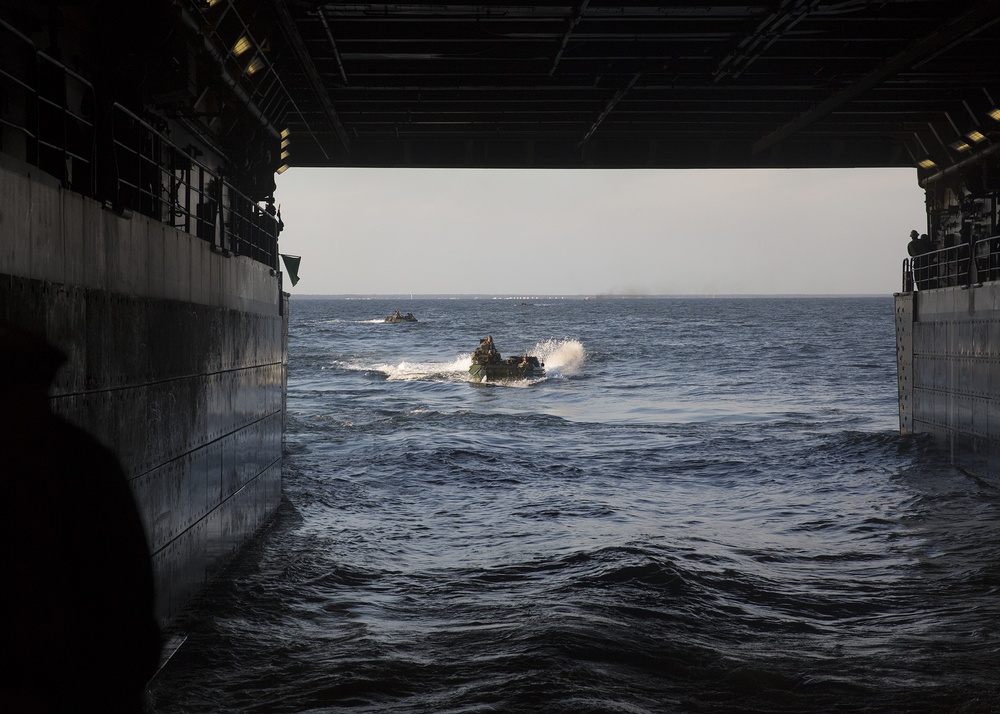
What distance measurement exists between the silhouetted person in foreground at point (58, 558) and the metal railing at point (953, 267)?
16655 mm

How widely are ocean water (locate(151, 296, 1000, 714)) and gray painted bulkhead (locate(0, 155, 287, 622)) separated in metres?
1.00

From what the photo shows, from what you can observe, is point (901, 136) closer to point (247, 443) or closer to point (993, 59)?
point (993, 59)

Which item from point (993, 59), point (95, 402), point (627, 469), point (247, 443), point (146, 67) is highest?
point (993, 59)

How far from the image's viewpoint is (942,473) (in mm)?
19219

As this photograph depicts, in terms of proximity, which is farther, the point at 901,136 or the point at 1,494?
the point at 901,136

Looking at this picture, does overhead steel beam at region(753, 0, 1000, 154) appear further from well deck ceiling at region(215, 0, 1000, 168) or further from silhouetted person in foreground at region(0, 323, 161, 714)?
silhouetted person in foreground at region(0, 323, 161, 714)

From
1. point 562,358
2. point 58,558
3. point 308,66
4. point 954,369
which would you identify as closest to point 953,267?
point 954,369

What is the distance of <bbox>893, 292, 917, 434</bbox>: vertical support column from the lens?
22.8m

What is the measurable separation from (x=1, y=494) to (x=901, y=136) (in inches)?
927

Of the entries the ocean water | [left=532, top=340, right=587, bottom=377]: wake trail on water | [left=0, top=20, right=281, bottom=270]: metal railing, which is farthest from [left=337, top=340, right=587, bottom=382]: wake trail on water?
[left=0, top=20, right=281, bottom=270]: metal railing

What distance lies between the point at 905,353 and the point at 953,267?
250 centimetres

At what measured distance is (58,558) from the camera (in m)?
6.33

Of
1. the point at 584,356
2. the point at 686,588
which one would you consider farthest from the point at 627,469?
the point at 584,356

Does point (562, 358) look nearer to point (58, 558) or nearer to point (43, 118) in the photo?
point (43, 118)
